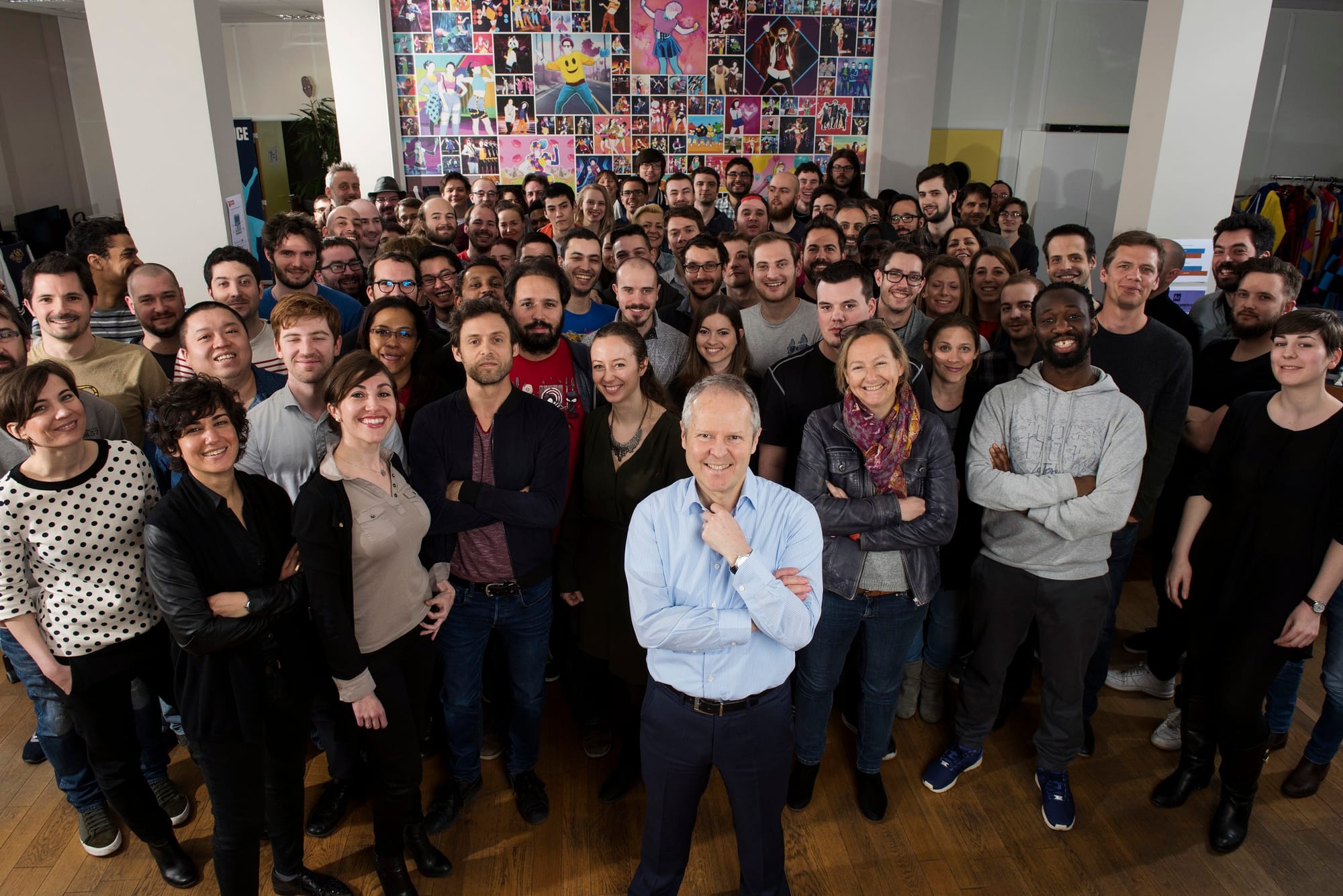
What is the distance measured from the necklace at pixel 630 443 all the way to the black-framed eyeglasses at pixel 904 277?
4.50ft

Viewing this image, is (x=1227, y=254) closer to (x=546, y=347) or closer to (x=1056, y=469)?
(x=1056, y=469)

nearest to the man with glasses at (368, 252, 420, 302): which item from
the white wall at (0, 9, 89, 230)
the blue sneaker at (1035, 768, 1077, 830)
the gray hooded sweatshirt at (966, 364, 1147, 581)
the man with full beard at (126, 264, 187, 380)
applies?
the man with full beard at (126, 264, 187, 380)

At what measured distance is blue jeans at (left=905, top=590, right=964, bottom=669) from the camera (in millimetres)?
3506

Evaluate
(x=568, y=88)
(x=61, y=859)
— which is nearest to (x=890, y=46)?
(x=568, y=88)

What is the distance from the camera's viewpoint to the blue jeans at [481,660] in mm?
2893

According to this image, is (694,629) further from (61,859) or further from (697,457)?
(61,859)

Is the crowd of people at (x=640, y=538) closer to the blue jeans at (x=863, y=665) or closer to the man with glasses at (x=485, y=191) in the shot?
the blue jeans at (x=863, y=665)

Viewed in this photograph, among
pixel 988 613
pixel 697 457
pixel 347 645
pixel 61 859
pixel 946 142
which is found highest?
pixel 946 142

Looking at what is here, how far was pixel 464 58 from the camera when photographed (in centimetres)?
887

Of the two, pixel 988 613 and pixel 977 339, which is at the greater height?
pixel 977 339

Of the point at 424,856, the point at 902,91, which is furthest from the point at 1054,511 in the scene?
the point at 902,91

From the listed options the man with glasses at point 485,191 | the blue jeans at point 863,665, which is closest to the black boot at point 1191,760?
the blue jeans at point 863,665

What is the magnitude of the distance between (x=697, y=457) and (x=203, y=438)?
4.42ft

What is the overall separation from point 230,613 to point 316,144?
442 inches
